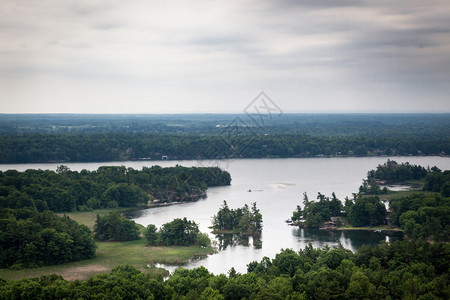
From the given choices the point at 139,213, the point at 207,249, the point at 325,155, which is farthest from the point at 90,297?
the point at 325,155

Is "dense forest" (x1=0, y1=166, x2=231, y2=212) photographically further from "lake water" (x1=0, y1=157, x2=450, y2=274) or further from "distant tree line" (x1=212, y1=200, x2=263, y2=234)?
"distant tree line" (x1=212, y1=200, x2=263, y2=234)

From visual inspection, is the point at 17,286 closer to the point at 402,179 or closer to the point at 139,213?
the point at 139,213

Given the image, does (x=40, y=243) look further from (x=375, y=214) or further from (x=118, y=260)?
(x=375, y=214)

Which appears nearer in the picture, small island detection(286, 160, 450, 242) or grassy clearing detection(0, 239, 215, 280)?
grassy clearing detection(0, 239, 215, 280)

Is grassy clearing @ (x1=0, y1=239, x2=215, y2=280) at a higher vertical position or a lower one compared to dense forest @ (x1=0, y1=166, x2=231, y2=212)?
lower

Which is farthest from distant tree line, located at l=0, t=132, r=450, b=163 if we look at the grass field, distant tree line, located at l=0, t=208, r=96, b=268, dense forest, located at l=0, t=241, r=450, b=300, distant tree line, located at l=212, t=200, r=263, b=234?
dense forest, located at l=0, t=241, r=450, b=300

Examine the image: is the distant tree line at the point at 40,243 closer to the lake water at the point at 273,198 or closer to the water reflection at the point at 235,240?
the lake water at the point at 273,198

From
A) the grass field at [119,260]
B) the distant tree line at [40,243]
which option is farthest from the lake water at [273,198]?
the distant tree line at [40,243]
